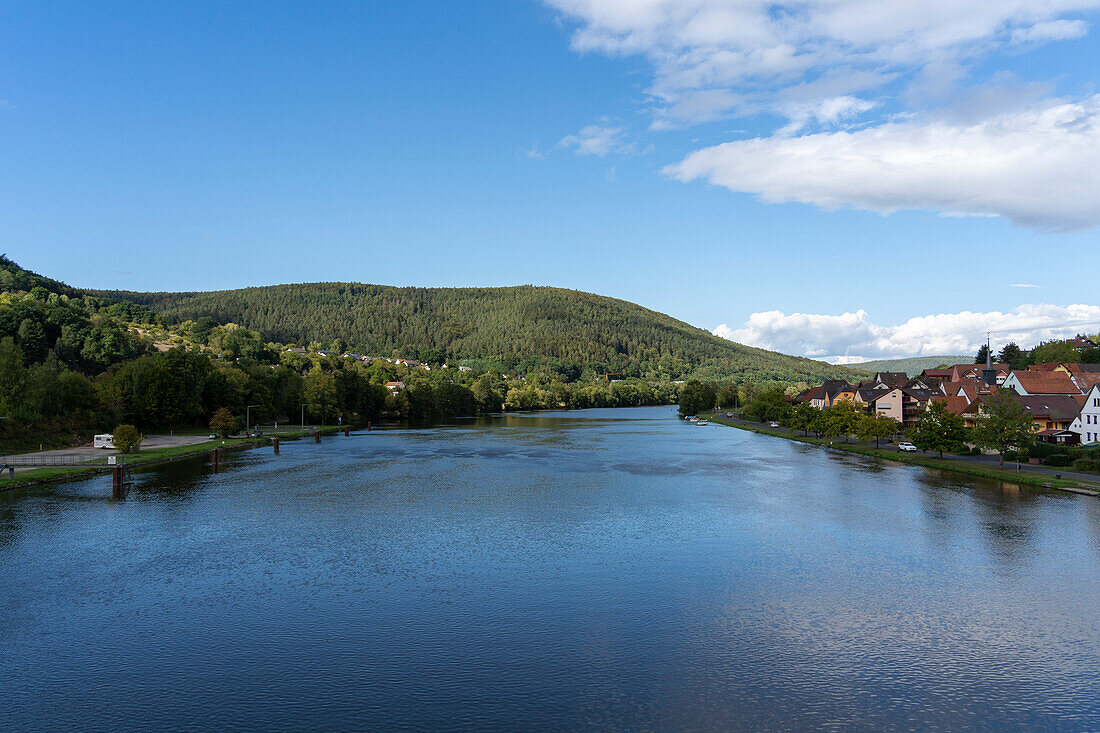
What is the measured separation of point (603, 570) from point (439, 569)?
587 centimetres

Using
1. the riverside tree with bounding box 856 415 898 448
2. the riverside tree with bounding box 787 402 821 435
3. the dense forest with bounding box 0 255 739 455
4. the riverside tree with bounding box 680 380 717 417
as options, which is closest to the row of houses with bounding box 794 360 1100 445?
the riverside tree with bounding box 856 415 898 448

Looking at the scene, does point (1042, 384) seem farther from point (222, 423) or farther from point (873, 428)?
point (222, 423)

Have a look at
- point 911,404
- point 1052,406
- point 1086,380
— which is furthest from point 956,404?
point 911,404

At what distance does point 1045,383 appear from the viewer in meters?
72.1

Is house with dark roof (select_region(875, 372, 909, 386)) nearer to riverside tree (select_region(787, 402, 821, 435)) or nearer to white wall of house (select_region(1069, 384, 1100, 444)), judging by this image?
riverside tree (select_region(787, 402, 821, 435))

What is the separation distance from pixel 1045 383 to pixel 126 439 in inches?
3511

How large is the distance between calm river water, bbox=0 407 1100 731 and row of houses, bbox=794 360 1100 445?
29233 mm

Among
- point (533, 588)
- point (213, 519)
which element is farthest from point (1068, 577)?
point (213, 519)

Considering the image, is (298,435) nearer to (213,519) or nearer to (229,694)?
(213,519)

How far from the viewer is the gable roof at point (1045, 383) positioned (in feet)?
234

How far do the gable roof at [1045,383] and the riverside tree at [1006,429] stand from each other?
23260 millimetres

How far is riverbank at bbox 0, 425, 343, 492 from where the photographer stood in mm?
43041

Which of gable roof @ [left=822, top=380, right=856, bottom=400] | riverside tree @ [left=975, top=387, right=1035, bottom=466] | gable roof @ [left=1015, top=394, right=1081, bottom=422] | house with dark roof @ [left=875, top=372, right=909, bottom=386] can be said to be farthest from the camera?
gable roof @ [left=822, top=380, right=856, bottom=400]

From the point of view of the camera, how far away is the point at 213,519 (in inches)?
1316
